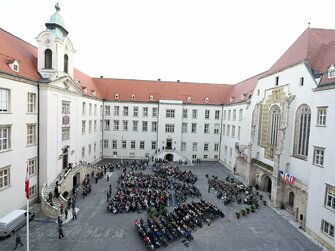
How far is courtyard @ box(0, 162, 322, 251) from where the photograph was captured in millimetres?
18047

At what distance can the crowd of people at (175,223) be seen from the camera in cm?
1859

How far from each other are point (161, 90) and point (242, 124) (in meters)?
20.8

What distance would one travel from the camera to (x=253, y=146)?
34.8m

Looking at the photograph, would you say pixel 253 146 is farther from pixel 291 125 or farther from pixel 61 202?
pixel 61 202

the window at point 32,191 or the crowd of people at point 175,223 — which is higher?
the window at point 32,191

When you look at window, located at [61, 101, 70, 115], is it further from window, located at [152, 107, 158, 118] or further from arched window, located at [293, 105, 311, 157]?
arched window, located at [293, 105, 311, 157]

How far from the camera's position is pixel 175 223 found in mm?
20688

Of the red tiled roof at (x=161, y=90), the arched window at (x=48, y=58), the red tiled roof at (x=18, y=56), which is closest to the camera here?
the red tiled roof at (x=18, y=56)

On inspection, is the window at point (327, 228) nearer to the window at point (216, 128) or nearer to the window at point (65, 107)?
the window at point (65, 107)

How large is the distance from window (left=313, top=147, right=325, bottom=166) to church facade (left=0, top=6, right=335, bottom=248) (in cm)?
9

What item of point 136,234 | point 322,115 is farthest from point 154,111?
point 322,115

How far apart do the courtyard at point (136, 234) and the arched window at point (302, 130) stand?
7556mm

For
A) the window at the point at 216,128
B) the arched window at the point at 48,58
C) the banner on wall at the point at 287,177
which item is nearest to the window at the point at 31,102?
the arched window at the point at 48,58

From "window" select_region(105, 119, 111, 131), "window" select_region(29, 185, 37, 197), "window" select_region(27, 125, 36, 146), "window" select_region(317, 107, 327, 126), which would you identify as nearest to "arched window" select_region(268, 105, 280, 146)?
"window" select_region(317, 107, 327, 126)
